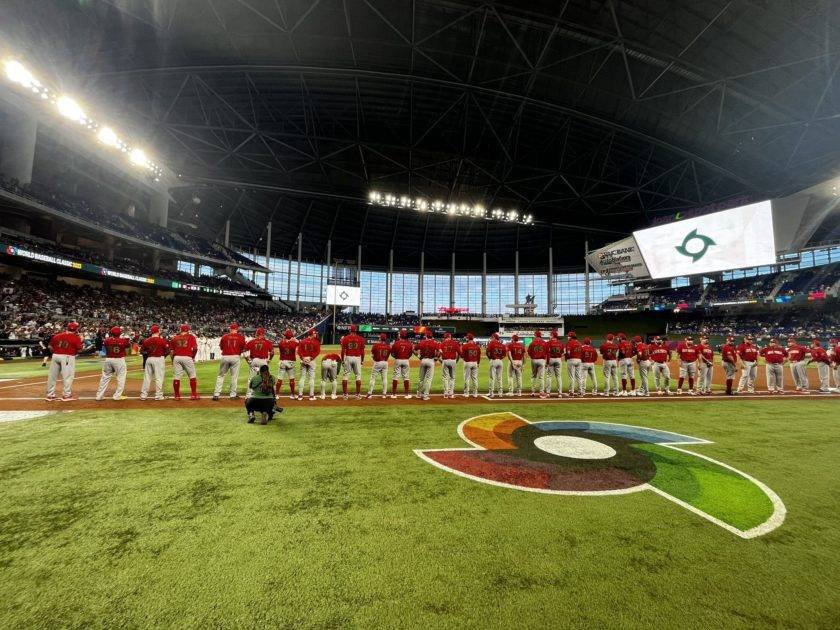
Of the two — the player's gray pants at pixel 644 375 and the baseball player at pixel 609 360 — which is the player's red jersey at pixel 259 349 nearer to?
the baseball player at pixel 609 360

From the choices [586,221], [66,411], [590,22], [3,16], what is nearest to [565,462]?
[66,411]

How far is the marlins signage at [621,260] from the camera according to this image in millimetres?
27641

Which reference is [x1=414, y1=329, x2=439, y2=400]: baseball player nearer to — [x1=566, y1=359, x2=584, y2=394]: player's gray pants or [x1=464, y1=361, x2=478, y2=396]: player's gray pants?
[x1=464, y1=361, x2=478, y2=396]: player's gray pants

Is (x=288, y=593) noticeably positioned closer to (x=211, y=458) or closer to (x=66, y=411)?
(x=211, y=458)

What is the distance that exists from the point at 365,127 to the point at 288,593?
1181 inches

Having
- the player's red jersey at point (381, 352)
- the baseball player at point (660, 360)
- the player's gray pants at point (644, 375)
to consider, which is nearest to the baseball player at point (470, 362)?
the player's red jersey at point (381, 352)

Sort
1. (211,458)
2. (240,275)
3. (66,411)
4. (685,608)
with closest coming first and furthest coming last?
(685,608) → (211,458) → (66,411) → (240,275)

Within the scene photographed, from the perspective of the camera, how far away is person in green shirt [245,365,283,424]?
666cm

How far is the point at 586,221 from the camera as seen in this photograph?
42.2 metres

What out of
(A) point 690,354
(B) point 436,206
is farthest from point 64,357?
(B) point 436,206

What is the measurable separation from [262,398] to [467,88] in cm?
2318

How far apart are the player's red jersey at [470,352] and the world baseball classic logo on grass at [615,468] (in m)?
3.69

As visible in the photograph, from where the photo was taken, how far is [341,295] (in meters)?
39.9

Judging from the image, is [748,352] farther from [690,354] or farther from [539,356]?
[539,356]
